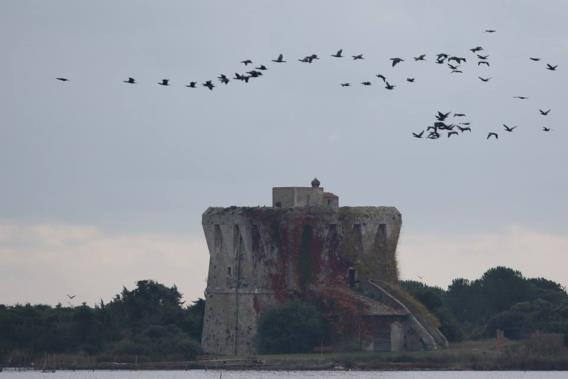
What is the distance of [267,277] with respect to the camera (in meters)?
114

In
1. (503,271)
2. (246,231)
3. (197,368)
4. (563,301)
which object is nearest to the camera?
(197,368)

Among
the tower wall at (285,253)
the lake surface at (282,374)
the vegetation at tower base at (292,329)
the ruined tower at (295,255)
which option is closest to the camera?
the lake surface at (282,374)

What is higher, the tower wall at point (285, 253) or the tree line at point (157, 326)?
the tower wall at point (285, 253)

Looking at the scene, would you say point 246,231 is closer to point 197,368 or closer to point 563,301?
point 197,368

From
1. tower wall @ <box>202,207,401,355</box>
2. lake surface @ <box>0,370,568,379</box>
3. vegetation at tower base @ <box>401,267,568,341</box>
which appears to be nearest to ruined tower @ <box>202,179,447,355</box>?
tower wall @ <box>202,207,401,355</box>

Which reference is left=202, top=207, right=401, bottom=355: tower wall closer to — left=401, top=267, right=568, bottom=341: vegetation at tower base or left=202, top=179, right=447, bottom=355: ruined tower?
left=202, top=179, right=447, bottom=355: ruined tower

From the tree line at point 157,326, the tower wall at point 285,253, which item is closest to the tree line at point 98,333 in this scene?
the tree line at point 157,326

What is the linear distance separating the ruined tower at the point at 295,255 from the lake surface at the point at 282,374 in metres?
9.93

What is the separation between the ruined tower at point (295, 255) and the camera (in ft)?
370

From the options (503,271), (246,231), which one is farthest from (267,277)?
(503,271)

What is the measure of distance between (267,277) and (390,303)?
7.17m

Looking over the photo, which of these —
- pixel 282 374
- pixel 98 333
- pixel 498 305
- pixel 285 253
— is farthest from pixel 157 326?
pixel 498 305

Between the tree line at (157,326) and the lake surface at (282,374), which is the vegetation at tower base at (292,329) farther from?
the lake surface at (282,374)

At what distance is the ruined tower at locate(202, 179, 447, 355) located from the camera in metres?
113
